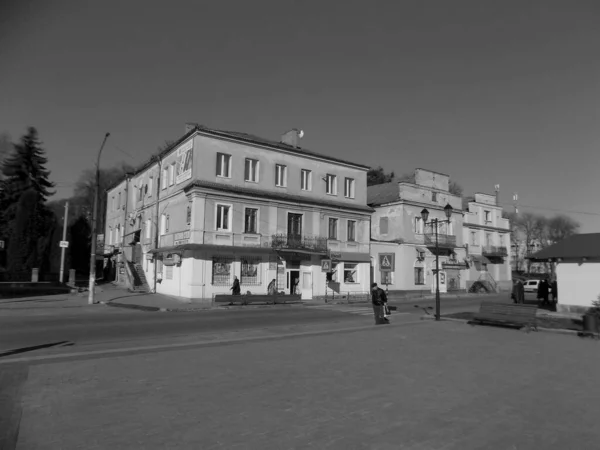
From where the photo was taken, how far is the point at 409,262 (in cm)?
3866

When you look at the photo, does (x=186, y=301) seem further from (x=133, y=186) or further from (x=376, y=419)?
(x=376, y=419)

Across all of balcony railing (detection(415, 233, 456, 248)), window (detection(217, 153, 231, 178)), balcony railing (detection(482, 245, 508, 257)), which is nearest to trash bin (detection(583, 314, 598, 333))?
window (detection(217, 153, 231, 178))

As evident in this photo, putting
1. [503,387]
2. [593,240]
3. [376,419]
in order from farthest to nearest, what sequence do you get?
[593,240] < [503,387] < [376,419]

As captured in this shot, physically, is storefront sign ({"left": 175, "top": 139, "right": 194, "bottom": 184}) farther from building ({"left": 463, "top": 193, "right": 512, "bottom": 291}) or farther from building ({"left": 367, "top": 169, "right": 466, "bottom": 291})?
building ({"left": 463, "top": 193, "right": 512, "bottom": 291})

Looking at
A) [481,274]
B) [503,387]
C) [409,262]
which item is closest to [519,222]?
[481,274]

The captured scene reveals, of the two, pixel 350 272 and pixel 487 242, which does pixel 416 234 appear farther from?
pixel 487 242

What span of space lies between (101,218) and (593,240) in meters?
60.3

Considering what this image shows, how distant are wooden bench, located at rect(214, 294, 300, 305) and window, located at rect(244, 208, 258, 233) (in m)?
5.10

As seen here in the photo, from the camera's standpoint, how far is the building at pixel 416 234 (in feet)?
125

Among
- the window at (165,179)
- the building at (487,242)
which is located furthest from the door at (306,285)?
the building at (487,242)

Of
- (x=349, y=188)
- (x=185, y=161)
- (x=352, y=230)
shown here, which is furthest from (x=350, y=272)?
(x=185, y=161)

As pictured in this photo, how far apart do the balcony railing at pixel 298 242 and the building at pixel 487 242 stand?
20.1 meters

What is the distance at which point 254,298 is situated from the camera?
1024 inches

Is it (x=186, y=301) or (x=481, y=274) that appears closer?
(x=186, y=301)
